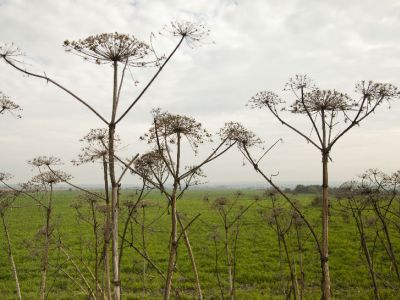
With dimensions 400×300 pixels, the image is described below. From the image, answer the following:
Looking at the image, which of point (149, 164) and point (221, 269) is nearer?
point (149, 164)

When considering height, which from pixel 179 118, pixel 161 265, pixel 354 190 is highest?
pixel 179 118

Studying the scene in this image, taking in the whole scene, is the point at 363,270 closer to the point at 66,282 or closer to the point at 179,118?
the point at 66,282

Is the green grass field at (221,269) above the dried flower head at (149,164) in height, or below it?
below

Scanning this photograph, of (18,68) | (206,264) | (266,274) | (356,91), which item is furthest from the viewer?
(206,264)

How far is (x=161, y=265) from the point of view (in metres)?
28.3

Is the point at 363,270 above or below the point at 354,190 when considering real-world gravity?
below

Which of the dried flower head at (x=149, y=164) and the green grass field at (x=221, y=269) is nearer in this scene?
the dried flower head at (x=149, y=164)

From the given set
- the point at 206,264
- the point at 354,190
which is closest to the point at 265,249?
the point at 206,264

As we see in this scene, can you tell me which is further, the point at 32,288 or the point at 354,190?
the point at 32,288

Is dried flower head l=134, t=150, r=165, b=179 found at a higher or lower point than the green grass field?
higher

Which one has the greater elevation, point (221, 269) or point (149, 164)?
point (149, 164)

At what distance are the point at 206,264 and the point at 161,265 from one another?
3323 mm

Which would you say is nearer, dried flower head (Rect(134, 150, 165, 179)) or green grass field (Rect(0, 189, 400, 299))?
dried flower head (Rect(134, 150, 165, 179))

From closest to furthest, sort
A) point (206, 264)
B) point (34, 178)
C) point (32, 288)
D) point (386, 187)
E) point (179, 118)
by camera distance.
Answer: point (179, 118) → point (386, 187) → point (34, 178) → point (32, 288) → point (206, 264)
